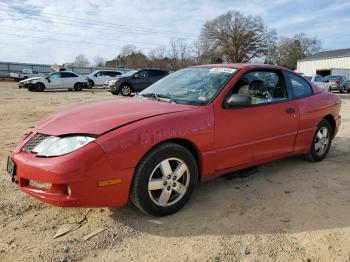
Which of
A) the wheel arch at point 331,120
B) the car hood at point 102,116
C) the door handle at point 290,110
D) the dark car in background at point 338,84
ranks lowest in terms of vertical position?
the dark car in background at point 338,84

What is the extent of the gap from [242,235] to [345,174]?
237cm

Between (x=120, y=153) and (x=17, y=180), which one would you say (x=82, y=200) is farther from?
(x=17, y=180)

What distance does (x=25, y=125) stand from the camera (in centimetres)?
838

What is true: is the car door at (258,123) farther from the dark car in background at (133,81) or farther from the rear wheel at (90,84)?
the rear wheel at (90,84)

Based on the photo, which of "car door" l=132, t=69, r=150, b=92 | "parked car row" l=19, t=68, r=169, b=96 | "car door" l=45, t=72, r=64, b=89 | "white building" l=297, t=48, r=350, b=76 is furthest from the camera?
"white building" l=297, t=48, r=350, b=76

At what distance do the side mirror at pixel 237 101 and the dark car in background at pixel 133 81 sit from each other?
15998mm

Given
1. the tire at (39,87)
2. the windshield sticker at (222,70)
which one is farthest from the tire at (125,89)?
the windshield sticker at (222,70)

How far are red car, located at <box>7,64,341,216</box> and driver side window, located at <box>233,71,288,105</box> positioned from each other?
0.01m

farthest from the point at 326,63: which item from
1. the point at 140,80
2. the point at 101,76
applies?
the point at 140,80

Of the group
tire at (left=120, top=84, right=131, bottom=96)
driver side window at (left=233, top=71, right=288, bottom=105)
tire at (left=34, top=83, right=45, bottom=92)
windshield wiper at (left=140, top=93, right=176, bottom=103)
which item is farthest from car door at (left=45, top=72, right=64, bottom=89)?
driver side window at (left=233, top=71, right=288, bottom=105)

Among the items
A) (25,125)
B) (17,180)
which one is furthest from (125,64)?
(17,180)

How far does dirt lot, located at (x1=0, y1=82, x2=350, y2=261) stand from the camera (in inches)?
112

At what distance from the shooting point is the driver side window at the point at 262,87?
4293 mm

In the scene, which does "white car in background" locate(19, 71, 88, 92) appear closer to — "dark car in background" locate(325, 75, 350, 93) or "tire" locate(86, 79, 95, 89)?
"tire" locate(86, 79, 95, 89)
